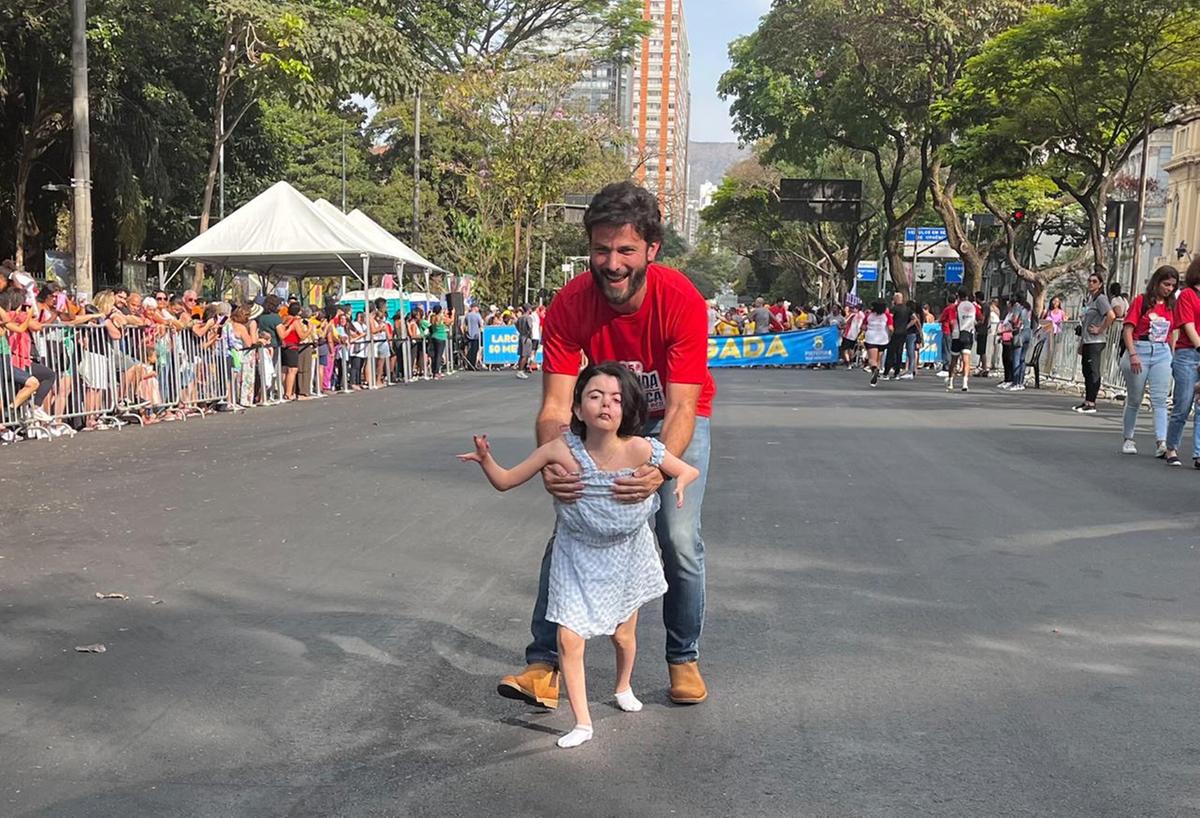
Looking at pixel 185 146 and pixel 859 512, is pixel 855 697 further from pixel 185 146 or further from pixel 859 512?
pixel 185 146

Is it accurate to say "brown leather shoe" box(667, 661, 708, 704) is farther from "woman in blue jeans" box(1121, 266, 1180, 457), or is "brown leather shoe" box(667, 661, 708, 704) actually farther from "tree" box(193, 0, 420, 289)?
"tree" box(193, 0, 420, 289)

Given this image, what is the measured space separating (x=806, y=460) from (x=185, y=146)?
2276 centimetres

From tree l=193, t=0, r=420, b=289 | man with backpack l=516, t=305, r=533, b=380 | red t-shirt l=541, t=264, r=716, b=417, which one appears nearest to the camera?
red t-shirt l=541, t=264, r=716, b=417

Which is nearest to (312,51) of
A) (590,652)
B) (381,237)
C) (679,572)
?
(381,237)

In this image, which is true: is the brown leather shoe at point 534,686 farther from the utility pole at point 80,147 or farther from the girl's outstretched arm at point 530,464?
the utility pole at point 80,147

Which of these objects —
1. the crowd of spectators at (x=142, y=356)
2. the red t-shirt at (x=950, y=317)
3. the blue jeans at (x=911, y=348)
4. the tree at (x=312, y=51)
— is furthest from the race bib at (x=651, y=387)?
the blue jeans at (x=911, y=348)

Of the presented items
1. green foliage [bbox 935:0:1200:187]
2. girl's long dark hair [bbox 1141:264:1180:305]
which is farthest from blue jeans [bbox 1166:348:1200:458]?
green foliage [bbox 935:0:1200:187]

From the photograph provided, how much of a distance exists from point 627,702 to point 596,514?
74 cm

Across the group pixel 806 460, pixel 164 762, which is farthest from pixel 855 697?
pixel 806 460

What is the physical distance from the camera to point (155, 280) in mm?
35000

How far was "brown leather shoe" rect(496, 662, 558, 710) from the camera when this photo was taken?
14.2 feet

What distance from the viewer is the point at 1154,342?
1163cm

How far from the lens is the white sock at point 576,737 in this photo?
4.01 m

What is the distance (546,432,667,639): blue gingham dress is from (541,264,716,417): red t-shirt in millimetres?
310
